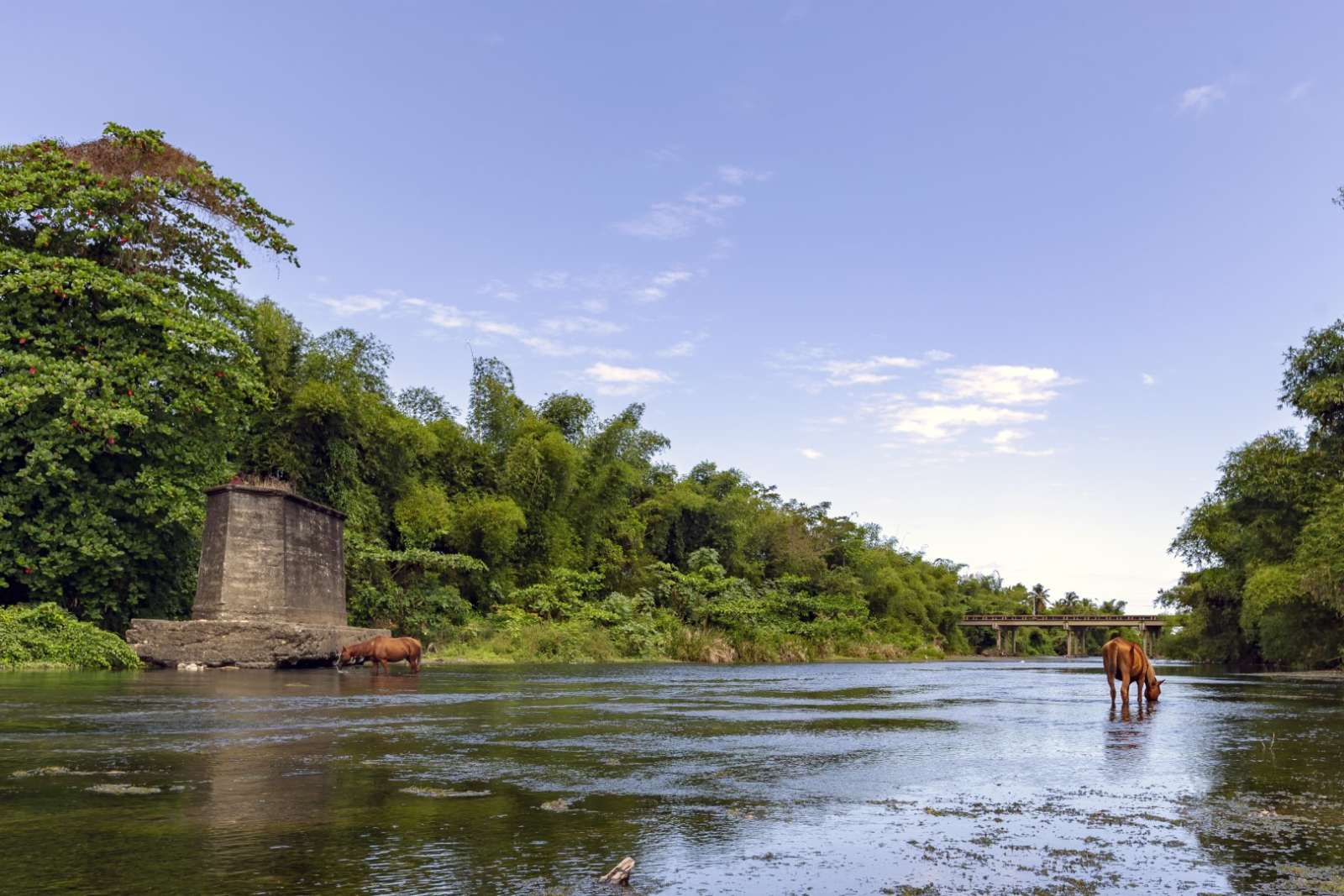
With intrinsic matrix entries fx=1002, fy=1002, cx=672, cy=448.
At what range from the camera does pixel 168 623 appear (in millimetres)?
22938

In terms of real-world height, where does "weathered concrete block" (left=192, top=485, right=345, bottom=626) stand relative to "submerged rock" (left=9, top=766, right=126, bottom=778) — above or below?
above

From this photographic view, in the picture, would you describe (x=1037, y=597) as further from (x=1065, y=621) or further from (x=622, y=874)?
(x=622, y=874)

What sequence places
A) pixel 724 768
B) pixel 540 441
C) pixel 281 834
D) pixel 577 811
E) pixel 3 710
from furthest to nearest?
1. pixel 540 441
2. pixel 3 710
3. pixel 724 768
4. pixel 577 811
5. pixel 281 834

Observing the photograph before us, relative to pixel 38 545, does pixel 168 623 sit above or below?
below

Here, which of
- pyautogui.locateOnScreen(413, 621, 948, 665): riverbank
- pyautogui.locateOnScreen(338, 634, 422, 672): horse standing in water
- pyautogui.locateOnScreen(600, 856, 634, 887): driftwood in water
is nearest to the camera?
pyautogui.locateOnScreen(600, 856, 634, 887): driftwood in water

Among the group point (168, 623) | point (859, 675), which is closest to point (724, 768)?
point (168, 623)

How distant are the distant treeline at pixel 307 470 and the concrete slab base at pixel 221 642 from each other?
3439 mm

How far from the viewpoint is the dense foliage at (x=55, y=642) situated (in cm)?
2147

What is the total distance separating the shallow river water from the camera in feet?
13.9

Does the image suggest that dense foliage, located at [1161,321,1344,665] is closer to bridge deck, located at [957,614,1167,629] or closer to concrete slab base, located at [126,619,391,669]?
concrete slab base, located at [126,619,391,669]

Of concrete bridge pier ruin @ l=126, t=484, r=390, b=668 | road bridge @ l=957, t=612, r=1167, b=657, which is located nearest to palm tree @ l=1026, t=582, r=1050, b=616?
road bridge @ l=957, t=612, r=1167, b=657

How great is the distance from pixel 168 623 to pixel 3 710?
1230 cm

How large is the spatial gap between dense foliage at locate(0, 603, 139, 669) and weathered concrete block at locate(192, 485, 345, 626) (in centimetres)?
223

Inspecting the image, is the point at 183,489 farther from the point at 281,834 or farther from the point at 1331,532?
the point at 1331,532
